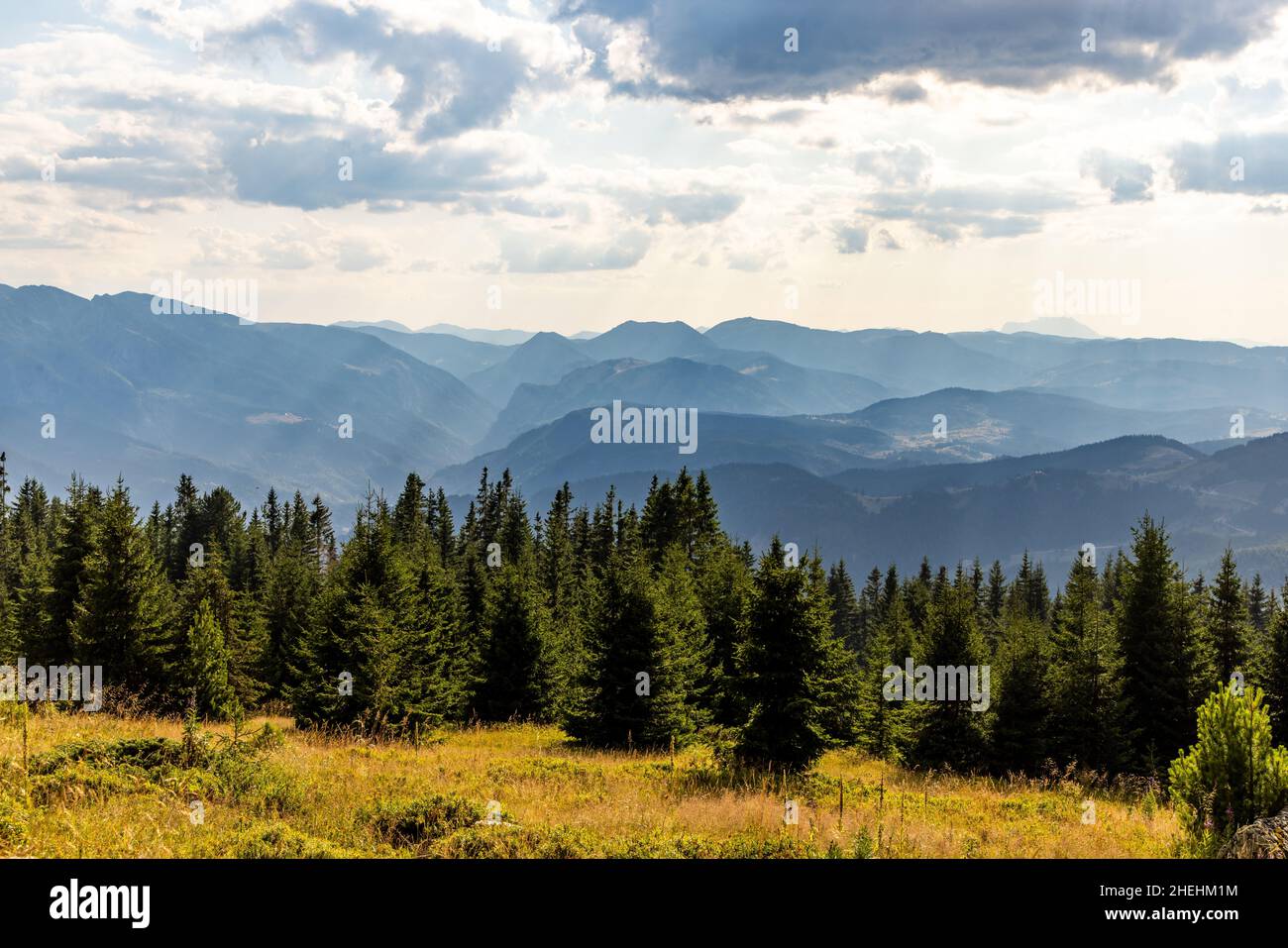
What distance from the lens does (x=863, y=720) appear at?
4022cm

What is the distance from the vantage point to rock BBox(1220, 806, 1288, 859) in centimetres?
892

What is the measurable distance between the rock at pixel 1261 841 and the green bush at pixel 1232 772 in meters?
1.21

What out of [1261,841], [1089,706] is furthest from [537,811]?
[1089,706]

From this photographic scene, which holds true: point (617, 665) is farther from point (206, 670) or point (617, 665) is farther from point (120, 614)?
point (120, 614)

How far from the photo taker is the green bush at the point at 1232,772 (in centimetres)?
1139

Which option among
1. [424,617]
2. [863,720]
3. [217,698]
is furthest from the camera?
[863,720]

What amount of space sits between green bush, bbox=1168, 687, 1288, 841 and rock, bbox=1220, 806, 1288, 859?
121 cm

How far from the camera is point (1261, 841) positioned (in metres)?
9.27

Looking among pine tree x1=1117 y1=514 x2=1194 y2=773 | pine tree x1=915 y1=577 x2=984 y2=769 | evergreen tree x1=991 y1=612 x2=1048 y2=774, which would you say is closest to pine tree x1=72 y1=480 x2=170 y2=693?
pine tree x1=915 y1=577 x2=984 y2=769

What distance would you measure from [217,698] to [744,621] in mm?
20416

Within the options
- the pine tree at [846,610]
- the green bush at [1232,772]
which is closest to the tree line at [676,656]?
the green bush at [1232,772]

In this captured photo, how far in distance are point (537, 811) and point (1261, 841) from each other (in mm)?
8883
